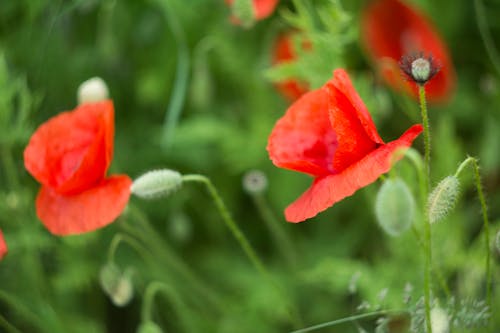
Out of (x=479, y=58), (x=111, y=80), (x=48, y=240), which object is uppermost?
(x=479, y=58)

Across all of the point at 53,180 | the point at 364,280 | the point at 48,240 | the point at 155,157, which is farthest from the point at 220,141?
the point at 53,180

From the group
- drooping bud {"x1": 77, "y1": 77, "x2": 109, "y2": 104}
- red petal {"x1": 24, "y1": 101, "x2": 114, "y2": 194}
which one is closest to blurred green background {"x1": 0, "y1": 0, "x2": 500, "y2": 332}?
drooping bud {"x1": 77, "y1": 77, "x2": 109, "y2": 104}

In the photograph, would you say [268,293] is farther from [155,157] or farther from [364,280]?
[155,157]

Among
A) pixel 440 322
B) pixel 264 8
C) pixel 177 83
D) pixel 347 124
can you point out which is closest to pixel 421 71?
pixel 347 124

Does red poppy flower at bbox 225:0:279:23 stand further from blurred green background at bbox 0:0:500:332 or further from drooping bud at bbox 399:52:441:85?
drooping bud at bbox 399:52:441:85

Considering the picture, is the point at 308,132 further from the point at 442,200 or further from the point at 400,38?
the point at 400,38

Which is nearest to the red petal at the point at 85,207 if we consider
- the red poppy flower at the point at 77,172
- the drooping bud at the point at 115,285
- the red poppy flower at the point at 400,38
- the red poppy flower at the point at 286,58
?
the red poppy flower at the point at 77,172

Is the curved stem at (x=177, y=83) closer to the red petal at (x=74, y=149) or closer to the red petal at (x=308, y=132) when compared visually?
the red petal at (x=74, y=149)
